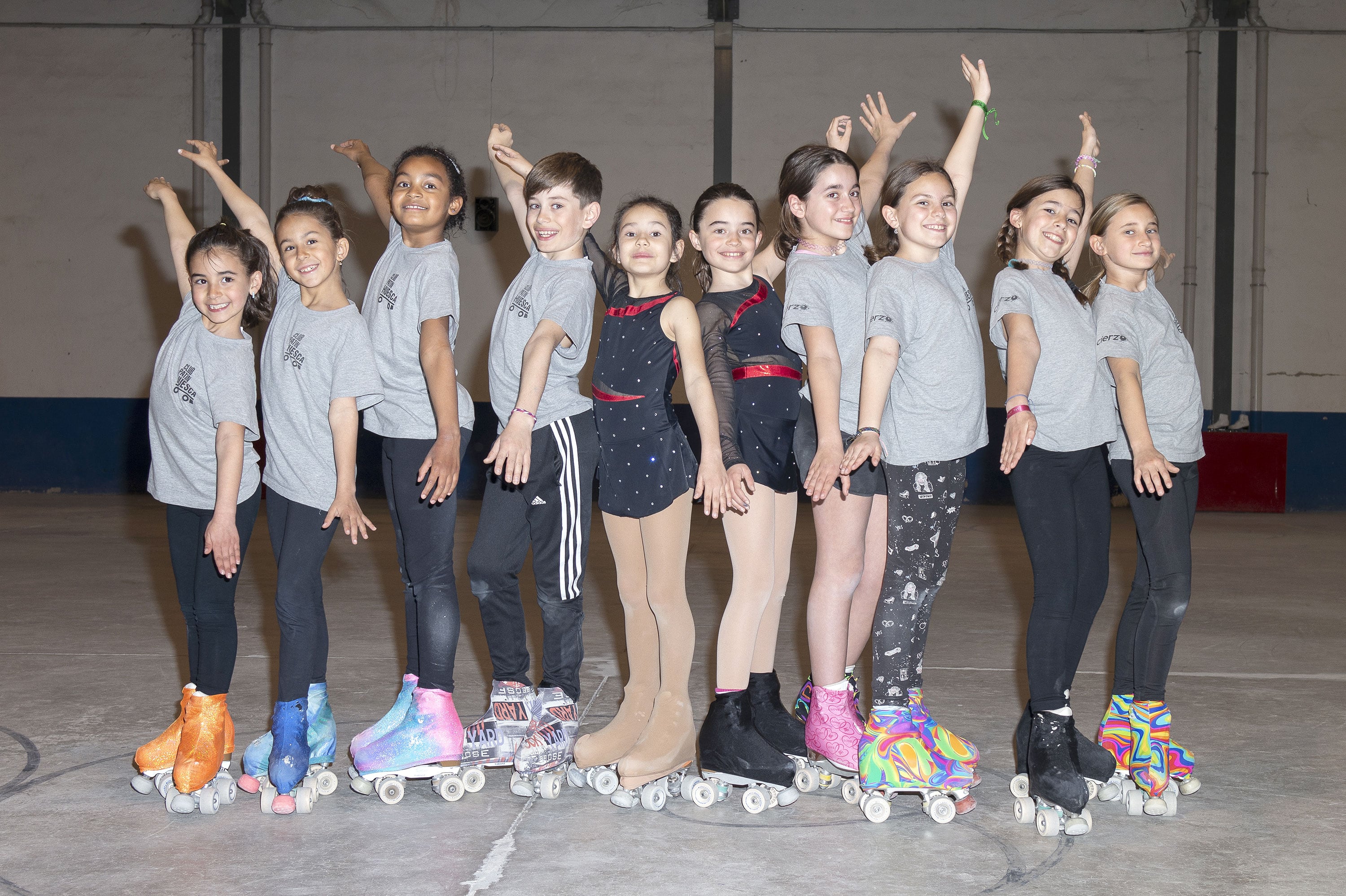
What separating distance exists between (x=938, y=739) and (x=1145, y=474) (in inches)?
28.0

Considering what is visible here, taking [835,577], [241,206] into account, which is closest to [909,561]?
[835,577]

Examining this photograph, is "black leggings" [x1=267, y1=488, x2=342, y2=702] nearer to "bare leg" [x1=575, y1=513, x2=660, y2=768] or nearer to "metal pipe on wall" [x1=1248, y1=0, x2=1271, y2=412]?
"bare leg" [x1=575, y1=513, x2=660, y2=768]

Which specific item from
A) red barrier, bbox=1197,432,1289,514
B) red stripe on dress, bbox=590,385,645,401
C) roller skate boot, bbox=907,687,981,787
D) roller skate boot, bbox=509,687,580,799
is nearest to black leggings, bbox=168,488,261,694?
roller skate boot, bbox=509,687,580,799

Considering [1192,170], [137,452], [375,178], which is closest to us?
[375,178]

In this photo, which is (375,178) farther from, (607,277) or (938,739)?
(938,739)

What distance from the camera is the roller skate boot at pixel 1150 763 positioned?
253cm

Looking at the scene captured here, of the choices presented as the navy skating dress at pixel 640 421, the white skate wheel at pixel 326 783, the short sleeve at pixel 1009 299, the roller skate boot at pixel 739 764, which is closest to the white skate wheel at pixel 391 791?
the white skate wheel at pixel 326 783

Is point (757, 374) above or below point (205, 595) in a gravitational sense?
above

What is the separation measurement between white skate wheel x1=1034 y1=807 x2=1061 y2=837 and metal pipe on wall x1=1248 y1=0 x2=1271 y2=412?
794 centimetres

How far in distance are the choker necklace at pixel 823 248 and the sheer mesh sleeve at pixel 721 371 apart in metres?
0.27

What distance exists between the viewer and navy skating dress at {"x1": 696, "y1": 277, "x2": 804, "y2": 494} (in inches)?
104

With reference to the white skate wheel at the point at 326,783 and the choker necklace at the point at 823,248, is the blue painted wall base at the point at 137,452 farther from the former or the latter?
the white skate wheel at the point at 326,783

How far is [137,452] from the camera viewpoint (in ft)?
31.3

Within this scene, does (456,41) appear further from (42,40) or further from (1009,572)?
(1009,572)
